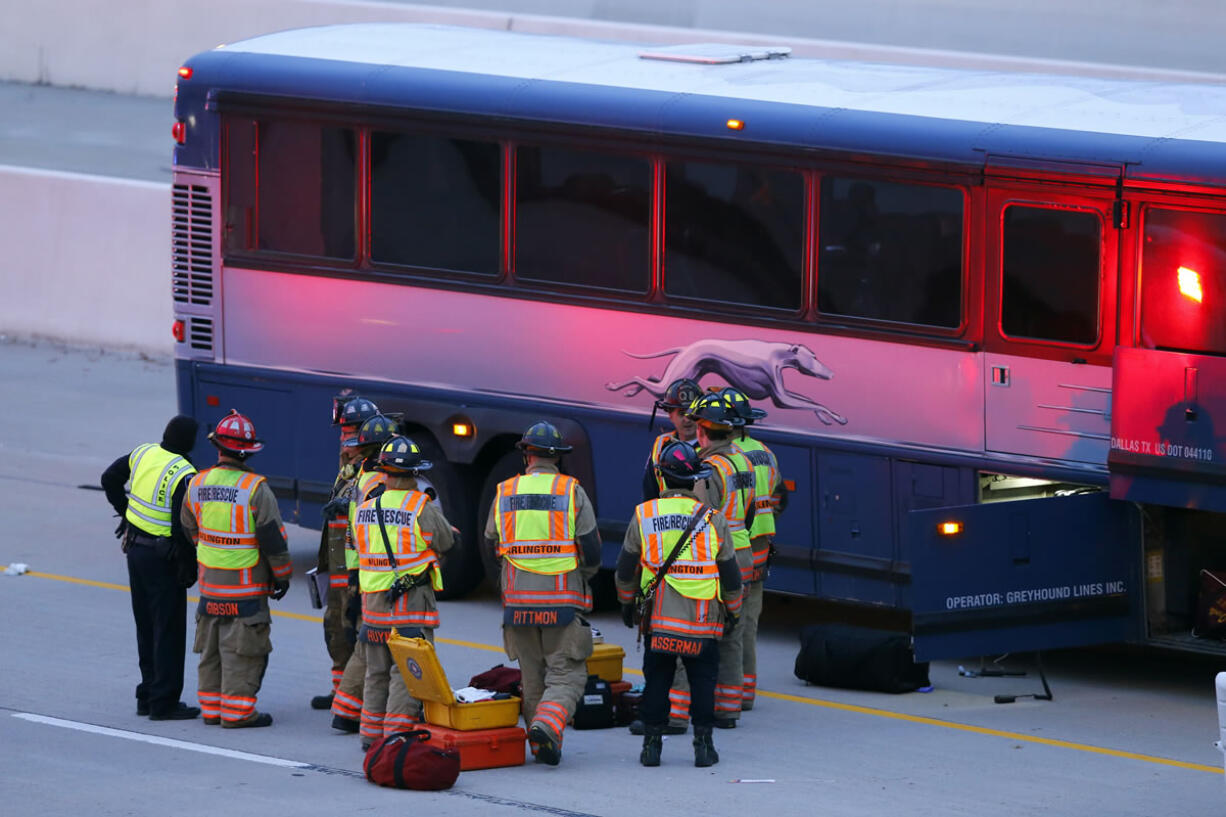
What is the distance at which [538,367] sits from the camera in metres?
14.9

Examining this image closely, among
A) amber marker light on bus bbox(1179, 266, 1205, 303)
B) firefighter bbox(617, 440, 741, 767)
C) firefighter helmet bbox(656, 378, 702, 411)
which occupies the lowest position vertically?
firefighter bbox(617, 440, 741, 767)

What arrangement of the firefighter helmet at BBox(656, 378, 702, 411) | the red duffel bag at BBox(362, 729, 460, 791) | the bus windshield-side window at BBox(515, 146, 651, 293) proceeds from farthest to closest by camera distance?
1. the bus windshield-side window at BBox(515, 146, 651, 293)
2. the firefighter helmet at BBox(656, 378, 702, 411)
3. the red duffel bag at BBox(362, 729, 460, 791)

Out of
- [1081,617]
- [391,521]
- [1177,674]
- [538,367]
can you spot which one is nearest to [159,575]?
[391,521]

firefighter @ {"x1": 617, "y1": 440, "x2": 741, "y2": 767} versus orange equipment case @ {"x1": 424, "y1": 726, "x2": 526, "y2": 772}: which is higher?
firefighter @ {"x1": 617, "y1": 440, "x2": 741, "y2": 767}

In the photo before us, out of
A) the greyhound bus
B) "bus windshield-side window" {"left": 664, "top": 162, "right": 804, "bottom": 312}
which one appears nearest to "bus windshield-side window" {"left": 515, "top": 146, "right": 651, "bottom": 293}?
the greyhound bus

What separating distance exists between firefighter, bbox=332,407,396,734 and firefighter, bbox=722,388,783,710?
1.99 m

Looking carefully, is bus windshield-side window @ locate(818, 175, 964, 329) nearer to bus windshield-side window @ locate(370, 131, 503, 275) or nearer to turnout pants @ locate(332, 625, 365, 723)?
bus windshield-side window @ locate(370, 131, 503, 275)

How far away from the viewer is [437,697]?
11.2 meters

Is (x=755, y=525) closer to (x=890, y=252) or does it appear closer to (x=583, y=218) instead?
(x=890, y=252)

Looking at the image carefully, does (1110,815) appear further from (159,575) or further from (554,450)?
(159,575)

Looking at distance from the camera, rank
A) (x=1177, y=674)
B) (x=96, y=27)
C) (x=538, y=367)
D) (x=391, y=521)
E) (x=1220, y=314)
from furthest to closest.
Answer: (x=96, y=27) < (x=538, y=367) < (x=1177, y=674) < (x=1220, y=314) < (x=391, y=521)

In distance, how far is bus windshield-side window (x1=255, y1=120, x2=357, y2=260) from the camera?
51.3 feet

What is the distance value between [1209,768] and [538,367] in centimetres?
538

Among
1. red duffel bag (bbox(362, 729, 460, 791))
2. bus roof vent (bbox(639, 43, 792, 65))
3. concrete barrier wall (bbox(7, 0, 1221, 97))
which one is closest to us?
red duffel bag (bbox(362, 729, 460, 791))
